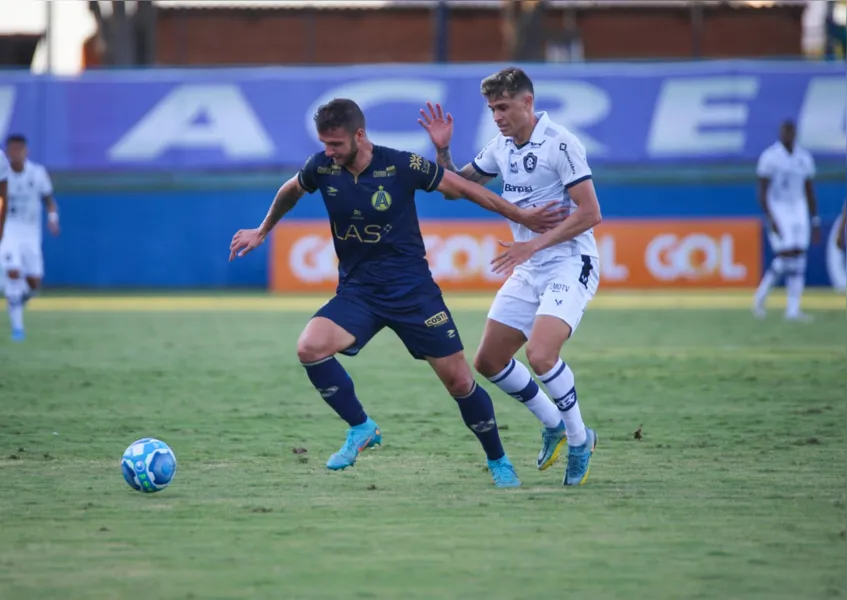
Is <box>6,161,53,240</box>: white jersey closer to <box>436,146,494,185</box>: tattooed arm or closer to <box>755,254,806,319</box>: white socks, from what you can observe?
<box>755,254,806,319</box>: white socks

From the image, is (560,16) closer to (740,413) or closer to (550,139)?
(740,413)

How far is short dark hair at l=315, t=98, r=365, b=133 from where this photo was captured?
7.77 m

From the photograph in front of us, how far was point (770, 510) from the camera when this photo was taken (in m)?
7.20

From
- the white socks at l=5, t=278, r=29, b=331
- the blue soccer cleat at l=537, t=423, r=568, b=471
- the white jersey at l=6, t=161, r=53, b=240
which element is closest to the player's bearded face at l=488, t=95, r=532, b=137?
the blue soccer cleat at l=537, t=423, r=568, b=471

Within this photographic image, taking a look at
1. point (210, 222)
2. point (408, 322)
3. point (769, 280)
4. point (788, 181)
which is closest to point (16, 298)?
point (769, 280)

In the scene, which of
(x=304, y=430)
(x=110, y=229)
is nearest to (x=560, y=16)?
(x=110, y=229)

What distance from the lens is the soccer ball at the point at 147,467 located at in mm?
7656

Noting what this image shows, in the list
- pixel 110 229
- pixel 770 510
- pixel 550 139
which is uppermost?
pixel 550 139

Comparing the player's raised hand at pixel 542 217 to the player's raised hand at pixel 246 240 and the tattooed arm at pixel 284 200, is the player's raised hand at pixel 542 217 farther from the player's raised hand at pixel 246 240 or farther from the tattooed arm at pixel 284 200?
the player's raised hand at pixel 246 240

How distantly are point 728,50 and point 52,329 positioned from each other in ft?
61.0

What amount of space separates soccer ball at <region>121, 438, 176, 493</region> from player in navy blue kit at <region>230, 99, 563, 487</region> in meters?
0.94

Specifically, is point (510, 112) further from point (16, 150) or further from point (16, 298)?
point (16, 150)

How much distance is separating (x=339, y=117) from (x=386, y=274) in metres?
0.96

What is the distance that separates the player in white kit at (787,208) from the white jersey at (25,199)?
10041mm
